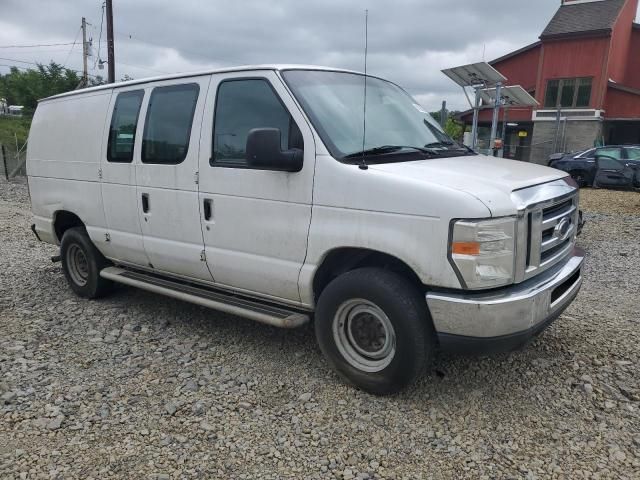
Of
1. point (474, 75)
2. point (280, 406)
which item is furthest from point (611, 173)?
point (280, 406)

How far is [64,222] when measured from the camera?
580 centimetres

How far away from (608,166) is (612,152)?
2.14ft

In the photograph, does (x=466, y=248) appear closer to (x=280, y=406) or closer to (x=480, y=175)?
(x=480, y=175)

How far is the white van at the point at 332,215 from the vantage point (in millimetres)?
2994

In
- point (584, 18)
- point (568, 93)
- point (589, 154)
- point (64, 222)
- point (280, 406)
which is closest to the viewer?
point (280, 406)

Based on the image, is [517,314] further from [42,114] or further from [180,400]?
[42,114]

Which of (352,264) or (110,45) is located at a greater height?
(110,45)

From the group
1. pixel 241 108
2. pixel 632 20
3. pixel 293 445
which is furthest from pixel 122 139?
pixel 632 20

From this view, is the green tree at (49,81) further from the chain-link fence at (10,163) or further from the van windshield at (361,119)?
the van windshield at (361,119)

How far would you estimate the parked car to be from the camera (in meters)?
15.4

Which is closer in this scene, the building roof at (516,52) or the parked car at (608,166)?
the parked car at (608,166)

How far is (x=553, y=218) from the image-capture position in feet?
10.9

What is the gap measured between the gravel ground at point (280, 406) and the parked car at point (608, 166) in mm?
12397

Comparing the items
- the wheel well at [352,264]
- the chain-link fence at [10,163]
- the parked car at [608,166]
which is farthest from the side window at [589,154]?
the chain-link fence at [10,163]
